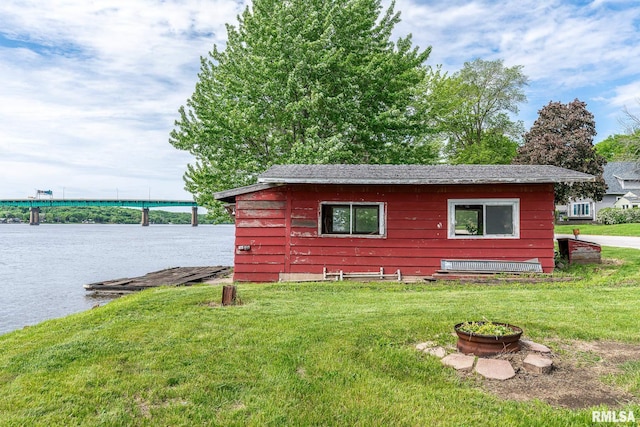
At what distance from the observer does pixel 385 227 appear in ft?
36.6

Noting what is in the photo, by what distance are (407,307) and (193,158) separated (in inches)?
581

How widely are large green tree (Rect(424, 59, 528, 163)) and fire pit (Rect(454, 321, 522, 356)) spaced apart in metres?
31.3

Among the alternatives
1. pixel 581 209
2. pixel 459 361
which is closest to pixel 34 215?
pixel 581 209

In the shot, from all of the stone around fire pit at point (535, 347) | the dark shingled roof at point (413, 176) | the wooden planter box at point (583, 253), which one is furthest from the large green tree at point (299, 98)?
the stone around fire pit at point (535, 347)

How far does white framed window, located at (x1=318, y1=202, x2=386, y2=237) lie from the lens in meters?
11.2

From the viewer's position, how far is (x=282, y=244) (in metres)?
11.3

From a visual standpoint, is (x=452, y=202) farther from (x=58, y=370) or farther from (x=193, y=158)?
(x=193, y=158)

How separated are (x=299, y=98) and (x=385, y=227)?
873cm

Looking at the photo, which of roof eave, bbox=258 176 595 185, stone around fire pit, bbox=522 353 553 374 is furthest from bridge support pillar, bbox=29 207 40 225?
stone around fire pit, bbox=522 353 553 374

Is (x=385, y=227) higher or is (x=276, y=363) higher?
(x=385, y=227)

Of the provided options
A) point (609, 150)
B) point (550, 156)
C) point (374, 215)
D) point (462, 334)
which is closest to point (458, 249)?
point (374, 215)

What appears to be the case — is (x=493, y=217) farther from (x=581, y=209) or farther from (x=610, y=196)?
(x=610, y=196)

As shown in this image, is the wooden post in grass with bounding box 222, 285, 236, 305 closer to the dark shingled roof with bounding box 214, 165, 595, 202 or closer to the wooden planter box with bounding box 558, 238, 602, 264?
the dark shingled roof with bounding box 214, 165, 595, 202

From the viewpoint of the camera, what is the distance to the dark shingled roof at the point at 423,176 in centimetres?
1025
